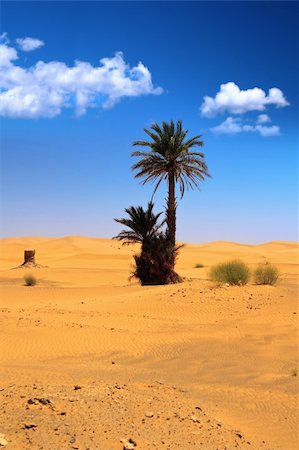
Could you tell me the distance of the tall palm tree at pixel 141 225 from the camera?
75.7ft

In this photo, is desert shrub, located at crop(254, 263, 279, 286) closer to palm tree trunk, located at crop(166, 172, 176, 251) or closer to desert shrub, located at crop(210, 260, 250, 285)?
desert shrub, located at crop(210, 260, 250, 285)

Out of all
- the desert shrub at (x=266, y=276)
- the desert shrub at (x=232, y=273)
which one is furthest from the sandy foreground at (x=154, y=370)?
the desert shrub at (x=266, y=276)

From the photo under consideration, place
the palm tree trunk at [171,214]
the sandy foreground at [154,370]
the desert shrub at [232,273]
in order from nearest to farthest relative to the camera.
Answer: the sandy foreground at [154,370] < the desert shrub at [232,273] < the palm tree trunk at [171,214]

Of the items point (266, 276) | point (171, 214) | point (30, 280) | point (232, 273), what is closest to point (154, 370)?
point (232, 273)

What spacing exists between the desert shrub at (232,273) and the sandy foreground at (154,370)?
0.73 meters

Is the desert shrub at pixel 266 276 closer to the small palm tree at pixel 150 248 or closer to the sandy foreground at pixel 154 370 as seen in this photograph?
the sandy foreground at pixel 154 370

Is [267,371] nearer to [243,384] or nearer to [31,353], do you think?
[243,384]

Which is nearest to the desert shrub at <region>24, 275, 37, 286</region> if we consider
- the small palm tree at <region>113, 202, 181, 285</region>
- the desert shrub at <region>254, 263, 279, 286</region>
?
the small palm tree at <region>113, 202, 181, 285</region>

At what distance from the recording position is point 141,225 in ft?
75.9

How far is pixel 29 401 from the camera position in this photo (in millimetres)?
5793

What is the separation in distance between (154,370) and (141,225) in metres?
14.2

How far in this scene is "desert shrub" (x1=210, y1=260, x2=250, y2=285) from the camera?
65.6 feet

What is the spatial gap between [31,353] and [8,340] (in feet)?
3.80

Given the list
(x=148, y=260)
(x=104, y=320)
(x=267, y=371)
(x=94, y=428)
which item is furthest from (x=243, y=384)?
(x=148, y=260)
